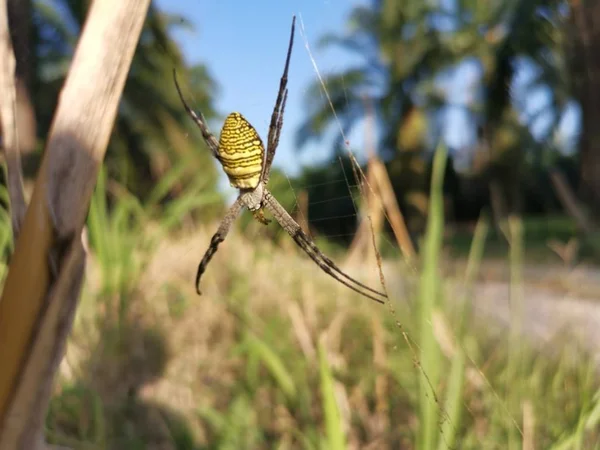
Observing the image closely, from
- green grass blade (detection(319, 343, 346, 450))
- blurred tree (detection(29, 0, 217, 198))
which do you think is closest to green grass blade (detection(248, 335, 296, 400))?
blurred tree (detection(29, 0, 217, 198))

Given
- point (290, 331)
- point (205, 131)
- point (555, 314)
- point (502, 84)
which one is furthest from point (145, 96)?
point (502, 84)

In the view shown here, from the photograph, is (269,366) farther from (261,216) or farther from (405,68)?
(405,68)

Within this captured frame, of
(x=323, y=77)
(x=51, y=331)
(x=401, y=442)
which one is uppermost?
(x=323, y=77)

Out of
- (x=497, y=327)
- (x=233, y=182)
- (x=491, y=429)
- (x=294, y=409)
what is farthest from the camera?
(x=497, y=327)

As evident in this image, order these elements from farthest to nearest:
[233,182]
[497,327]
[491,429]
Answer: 1. [497,327]
2. [491,429]
3. [233,182]

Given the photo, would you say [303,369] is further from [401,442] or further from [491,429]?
[491,429]

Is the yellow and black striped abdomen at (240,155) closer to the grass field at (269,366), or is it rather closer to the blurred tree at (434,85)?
the grass field at (269,366)

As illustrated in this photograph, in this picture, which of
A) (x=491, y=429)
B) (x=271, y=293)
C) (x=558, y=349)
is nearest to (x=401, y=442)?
(x=491, y=429)
